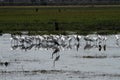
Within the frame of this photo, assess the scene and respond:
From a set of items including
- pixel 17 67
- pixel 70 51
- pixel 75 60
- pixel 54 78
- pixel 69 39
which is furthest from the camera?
pixel 69 39

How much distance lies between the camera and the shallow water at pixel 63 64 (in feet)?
74.0

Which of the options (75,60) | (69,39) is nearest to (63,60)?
(75,60)

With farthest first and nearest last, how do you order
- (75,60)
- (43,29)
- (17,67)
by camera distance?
(43,29) → (75,60) → (17,67)

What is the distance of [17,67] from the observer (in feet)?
82.0

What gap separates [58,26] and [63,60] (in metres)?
26.4

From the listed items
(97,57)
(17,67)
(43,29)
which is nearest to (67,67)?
(17,67)

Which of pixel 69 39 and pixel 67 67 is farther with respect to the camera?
pixel 69 39

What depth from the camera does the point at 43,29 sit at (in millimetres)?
52406

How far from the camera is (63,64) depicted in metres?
26.1

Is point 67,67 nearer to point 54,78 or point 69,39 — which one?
point 54,78

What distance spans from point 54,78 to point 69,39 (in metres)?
14.2

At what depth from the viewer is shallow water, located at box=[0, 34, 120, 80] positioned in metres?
22.5

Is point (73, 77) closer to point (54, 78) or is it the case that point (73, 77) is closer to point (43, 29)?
point (54, 78)

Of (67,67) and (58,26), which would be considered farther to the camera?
(58,26)
